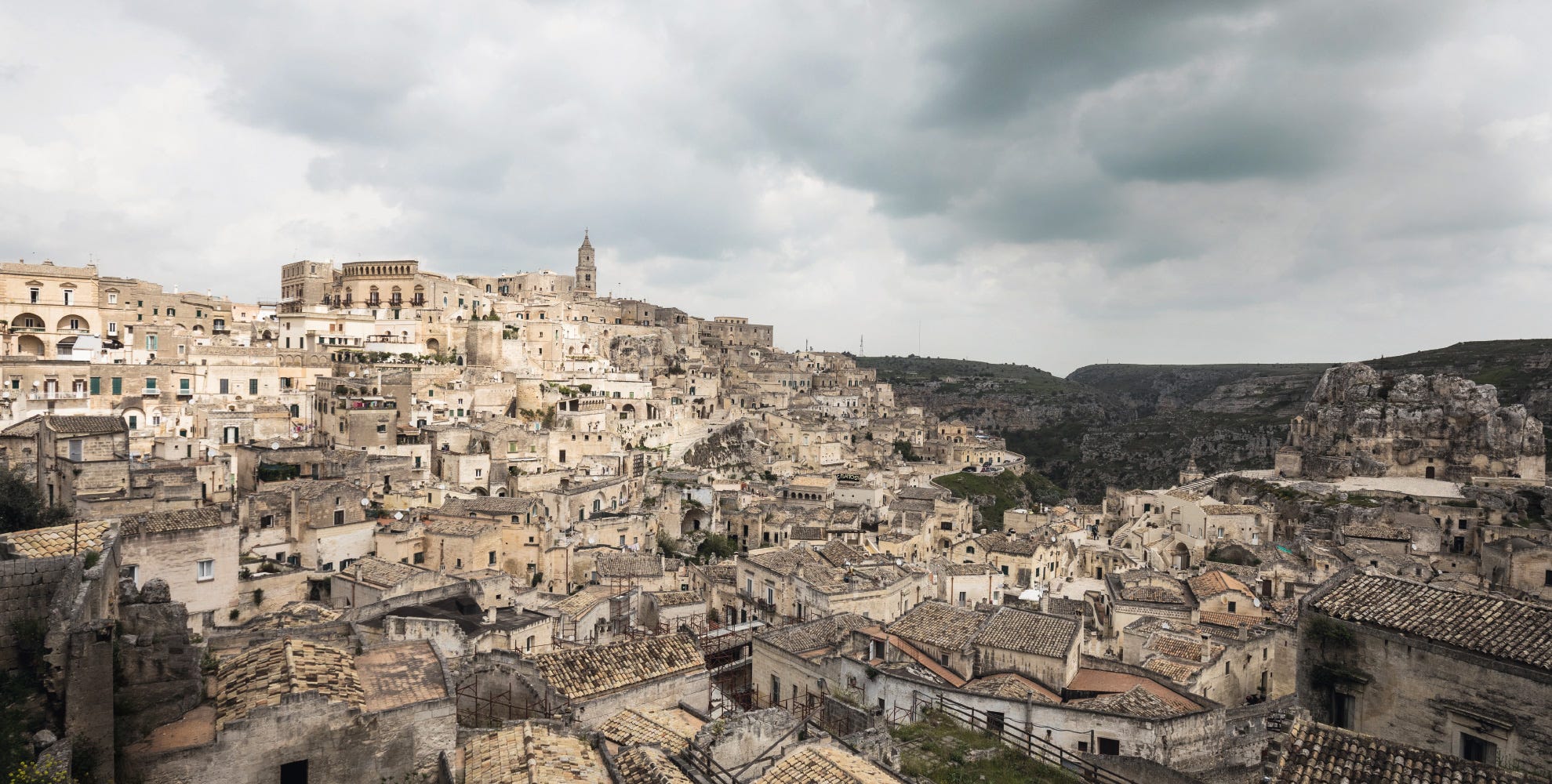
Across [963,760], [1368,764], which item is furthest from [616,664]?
[1368,764]

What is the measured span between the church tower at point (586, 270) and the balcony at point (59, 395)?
81115 millimetres

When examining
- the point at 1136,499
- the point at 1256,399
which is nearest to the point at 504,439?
the point at 1136,499

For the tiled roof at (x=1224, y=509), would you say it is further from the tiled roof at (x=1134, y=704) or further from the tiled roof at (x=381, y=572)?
the tiled roof at (x=381, y=572)

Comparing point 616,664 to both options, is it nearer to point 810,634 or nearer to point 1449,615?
point 810,634

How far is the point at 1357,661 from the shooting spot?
14.6 meters

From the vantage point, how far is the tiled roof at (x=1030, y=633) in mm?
19969

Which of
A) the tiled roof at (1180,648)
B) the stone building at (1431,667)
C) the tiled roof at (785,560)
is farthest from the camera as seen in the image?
the tiled roof at (785,560)

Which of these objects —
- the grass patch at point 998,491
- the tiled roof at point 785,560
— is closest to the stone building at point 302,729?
the tiled roof at point 785,560

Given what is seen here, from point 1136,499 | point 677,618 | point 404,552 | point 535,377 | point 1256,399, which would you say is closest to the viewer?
point 677,618

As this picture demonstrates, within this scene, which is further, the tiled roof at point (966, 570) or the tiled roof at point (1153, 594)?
the tiled roof at point (966, 570)

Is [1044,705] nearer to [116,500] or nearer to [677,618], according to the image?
[677,618]

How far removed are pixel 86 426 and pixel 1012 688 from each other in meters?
30.9

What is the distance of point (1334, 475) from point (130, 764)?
9169cm

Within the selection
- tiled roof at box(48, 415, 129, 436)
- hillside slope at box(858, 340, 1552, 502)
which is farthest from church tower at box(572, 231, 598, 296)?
tiled roof at box(48, 415, 129, 436)
